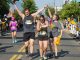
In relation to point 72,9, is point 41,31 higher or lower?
lower

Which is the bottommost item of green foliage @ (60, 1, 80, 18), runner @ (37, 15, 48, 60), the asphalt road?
the asphalt road

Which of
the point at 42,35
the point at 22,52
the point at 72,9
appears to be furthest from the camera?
the point at 72,9

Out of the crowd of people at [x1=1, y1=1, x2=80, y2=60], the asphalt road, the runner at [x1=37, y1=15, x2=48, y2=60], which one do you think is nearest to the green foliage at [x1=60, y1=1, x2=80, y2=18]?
the asphalt road

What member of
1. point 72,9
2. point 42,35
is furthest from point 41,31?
point 72,9

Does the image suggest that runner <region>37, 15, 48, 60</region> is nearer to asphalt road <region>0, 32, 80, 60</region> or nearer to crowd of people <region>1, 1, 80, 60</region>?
crowd of people <region>1, 1, 80, 60</region>

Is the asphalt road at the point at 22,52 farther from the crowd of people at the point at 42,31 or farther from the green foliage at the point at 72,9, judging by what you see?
the green foliage at the point at 72,9

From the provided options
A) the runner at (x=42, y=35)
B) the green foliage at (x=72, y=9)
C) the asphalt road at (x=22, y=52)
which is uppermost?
the green foliage at (x=72, y=9)

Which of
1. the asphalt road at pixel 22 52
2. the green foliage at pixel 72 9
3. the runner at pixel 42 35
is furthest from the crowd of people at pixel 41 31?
the green foliage at pixel 72 9

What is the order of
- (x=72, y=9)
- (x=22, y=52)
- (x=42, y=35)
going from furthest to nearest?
1. (x=72, y=9)
2. (x=22, y=52)
3. (x=42, y=35)

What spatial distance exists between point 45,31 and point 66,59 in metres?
1.52

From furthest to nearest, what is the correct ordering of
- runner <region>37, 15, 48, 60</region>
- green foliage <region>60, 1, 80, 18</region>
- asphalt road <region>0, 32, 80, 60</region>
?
green foliage <region>60, 1, 80, 18</region>
asphalt road <region>0, 32, 80, 60</region>
runner <region>37, 15, 48, 60</region>

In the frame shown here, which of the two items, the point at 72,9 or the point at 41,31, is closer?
the point at 41,31

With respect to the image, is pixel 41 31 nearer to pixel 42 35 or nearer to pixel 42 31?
pixel 42 31

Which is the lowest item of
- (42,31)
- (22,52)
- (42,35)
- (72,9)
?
(22,52)
